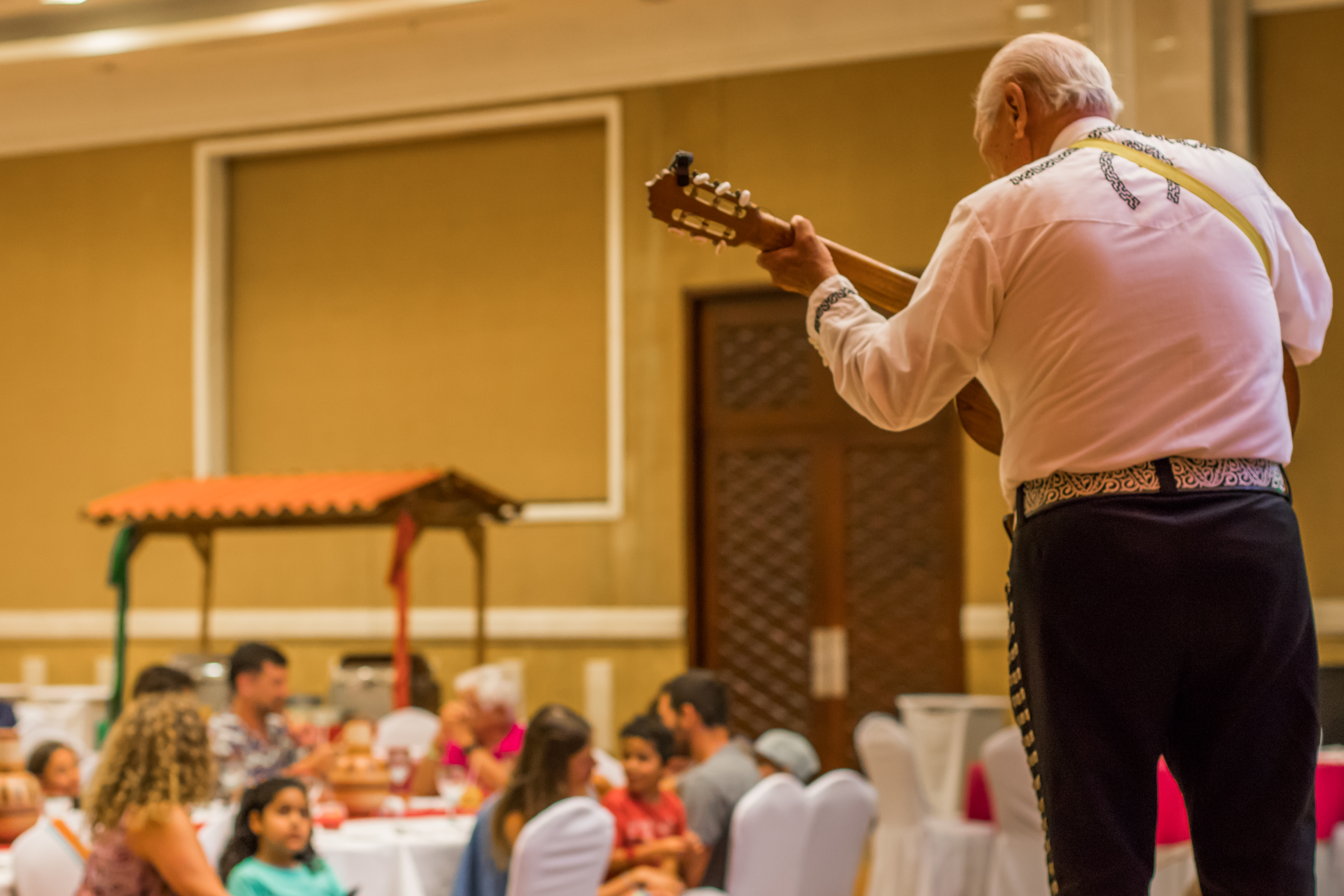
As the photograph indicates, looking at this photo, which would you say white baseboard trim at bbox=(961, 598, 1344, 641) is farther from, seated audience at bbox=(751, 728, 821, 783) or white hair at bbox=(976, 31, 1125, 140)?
white hair at bbox=(976, 31, 1125, 140)

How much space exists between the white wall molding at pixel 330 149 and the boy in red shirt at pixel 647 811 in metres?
4.70

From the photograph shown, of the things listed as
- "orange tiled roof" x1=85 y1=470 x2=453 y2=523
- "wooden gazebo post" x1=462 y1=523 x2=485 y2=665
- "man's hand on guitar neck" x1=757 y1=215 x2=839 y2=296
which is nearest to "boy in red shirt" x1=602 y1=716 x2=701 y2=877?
"man's hand on guitar neck" x1=757 y1=215 x2=839 y2=296

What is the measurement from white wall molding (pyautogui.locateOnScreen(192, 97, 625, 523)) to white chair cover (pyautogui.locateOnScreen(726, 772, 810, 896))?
495 cm

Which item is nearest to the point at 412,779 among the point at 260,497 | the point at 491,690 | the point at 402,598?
the point at 491,690

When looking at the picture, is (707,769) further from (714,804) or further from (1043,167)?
(1043,167)

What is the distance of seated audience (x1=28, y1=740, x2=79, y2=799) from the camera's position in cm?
484

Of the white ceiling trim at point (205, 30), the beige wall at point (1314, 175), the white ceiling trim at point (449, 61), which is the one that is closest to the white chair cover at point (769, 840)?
the beige wall at point (1314, 175)

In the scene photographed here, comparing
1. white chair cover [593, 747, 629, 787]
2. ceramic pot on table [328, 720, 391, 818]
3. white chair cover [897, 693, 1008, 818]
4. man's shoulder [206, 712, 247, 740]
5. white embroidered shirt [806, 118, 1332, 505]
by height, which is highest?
white embroidered shirt [806, 118, 1332, 505]

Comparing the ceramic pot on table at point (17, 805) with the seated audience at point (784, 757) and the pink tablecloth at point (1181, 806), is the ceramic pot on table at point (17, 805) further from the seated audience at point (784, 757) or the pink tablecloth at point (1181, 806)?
the pink tablecloth at point (1181, 806)

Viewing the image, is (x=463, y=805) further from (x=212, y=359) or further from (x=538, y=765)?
(x=212, y=359)

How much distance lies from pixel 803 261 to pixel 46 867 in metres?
2.49

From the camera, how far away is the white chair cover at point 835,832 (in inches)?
166

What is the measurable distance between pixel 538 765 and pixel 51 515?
24.4 feet

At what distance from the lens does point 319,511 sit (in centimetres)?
733
